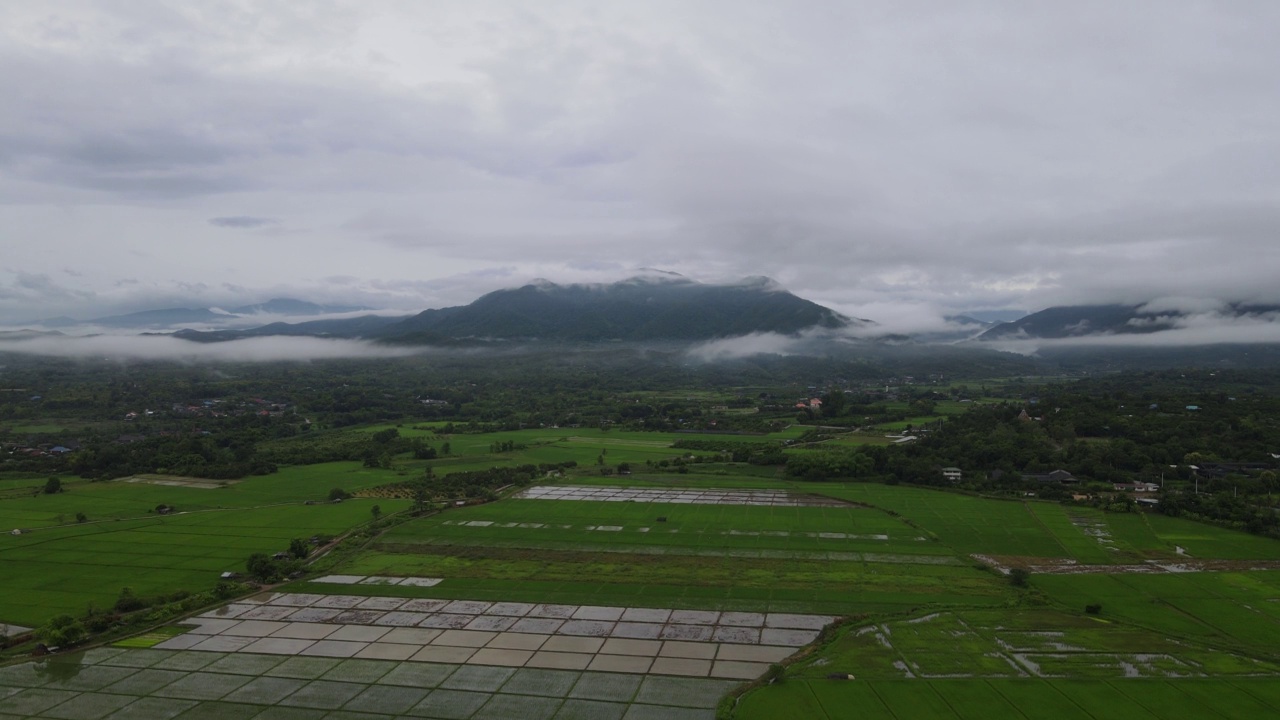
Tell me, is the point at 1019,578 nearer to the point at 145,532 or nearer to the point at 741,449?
the point at 741,449

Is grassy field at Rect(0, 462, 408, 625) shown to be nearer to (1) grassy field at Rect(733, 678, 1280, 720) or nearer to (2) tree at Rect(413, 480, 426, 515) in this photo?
(2) tree at Rect(413, 480, 426, 515)

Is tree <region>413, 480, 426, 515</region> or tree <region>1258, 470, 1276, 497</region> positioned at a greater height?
tree <region>1258, 470, 1276, 497</region>

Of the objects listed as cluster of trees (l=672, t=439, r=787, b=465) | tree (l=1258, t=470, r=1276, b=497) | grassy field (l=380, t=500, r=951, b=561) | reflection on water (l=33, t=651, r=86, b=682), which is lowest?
grassy field (l=380, t=500, r=951, b=561)

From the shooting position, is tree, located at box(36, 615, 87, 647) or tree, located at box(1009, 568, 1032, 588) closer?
tree, located at box(36, 615, 87, 647)

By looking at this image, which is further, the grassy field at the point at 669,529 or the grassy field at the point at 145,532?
the grassy field at the point at 669,529

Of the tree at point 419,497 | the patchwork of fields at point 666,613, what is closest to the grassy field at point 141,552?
the patchwork of fields at point 666,613

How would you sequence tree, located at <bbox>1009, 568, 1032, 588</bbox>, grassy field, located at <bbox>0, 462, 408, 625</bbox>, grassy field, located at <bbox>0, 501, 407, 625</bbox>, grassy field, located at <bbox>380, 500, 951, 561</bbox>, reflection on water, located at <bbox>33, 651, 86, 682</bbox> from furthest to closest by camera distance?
grassy field, located at <bbox>380, 500, 951, 561</bbox>
grassy field, located at <bbox>0, 462, 408, 625</bbox>
tree, located at <bbox>1009, 568, 1032, 588</bbox>
grassy field, located at <bbox>0, 501, 407, 625</bbox>
reflection on water, located at <bbox>33, 651, 86, 682</bbox>

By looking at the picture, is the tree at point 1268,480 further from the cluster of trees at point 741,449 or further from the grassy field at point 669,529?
the cluster of trees at point 741,449

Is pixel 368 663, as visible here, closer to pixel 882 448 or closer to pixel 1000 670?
pixel 1000 670

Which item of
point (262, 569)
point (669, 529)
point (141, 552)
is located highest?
point (262, 569)

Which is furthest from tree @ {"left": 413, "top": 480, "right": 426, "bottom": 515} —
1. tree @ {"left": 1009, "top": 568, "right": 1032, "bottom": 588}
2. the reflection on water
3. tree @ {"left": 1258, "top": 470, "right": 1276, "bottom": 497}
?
tree @ {"left": 1258, "top": 470, "right": 1276, "bottom": 497}

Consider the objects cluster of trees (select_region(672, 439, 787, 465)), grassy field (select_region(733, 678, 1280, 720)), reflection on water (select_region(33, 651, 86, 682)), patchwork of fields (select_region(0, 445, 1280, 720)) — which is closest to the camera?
grassy field (select_region(733, 678, 1280, 720))

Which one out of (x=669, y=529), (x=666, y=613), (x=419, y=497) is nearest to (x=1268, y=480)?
(x=669, y=529)
